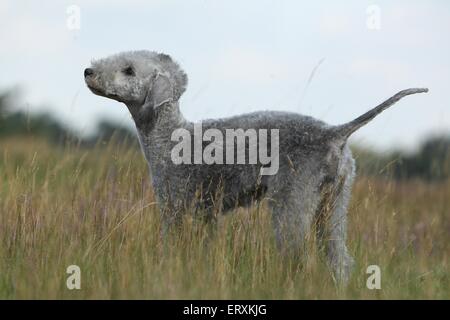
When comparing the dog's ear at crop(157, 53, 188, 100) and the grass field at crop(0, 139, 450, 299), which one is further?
the dog's ear at crop(157, 53, 188, 100)

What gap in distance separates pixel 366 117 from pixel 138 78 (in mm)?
1700

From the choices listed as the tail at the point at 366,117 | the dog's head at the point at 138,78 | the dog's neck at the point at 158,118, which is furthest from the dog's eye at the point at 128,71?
the tail at the point at 366,117

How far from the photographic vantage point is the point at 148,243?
5.35 meters

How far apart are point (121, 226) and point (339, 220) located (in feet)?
5.32

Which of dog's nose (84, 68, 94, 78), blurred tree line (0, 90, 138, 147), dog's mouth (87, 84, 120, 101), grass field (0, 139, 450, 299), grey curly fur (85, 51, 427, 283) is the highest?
blurred tree line (0, 90, 138, 147)

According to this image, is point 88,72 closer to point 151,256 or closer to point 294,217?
point 151,256

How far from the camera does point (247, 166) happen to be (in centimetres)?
548

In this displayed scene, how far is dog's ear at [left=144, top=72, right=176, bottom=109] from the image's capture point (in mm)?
5688

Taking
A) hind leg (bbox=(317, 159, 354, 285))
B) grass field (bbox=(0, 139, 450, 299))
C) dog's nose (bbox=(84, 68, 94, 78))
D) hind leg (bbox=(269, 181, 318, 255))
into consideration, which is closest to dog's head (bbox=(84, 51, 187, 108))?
dog's nose (bbox=(84, 68, 94, 78))

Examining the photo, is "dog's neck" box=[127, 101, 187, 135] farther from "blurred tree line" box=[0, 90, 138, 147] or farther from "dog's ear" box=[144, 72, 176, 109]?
"blurred tree line" box=[0, 90, 138, 147]

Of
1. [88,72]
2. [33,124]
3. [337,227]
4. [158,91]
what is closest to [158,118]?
[158,91]

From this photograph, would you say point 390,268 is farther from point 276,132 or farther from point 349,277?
point 276,132

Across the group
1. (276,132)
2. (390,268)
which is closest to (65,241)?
(276,132)

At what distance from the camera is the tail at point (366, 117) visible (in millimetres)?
5156
